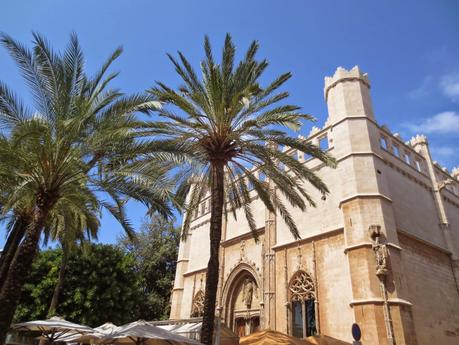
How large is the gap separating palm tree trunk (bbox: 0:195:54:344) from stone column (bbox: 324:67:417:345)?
1093cm

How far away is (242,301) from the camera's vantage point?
19.4 metres

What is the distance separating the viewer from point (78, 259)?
1909 centimetres

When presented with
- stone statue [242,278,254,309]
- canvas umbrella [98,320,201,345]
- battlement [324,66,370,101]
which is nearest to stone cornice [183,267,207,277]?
stone statue [242,278,254,309]

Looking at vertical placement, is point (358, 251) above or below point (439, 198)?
below

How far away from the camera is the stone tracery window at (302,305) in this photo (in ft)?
50.9

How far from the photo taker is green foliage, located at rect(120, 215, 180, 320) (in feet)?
96.6

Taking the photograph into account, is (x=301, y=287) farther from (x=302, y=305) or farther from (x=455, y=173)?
(x=455, y=173)

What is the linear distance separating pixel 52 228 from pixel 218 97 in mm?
9286

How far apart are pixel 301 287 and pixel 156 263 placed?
18.4m

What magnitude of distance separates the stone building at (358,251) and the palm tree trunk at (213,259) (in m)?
6.66

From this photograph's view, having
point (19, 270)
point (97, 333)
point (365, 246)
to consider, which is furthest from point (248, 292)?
point (19, 270)

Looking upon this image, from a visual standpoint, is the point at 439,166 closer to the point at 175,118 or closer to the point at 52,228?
the point at 175,118

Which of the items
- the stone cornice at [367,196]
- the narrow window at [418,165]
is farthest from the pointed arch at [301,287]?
the narrow window at [418,165]

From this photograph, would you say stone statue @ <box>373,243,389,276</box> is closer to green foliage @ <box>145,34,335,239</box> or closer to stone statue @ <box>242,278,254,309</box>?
green foliage @ <box>145,34,335,239</box>
